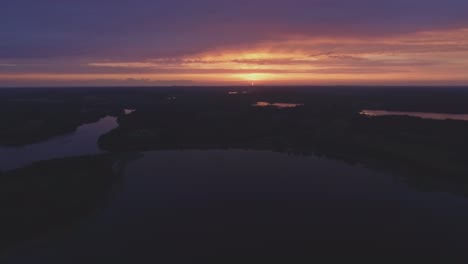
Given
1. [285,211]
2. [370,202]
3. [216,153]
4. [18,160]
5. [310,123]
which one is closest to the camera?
[285,211]

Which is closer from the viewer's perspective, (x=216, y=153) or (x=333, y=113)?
(x=216, y=153)

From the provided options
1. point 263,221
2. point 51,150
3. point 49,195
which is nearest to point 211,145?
point 51,150

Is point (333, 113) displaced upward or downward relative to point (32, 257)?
upward

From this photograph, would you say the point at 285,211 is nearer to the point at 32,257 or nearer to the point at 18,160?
the point at 32,257

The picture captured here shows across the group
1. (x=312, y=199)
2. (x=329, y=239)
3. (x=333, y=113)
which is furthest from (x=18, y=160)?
(x=333, y=113)

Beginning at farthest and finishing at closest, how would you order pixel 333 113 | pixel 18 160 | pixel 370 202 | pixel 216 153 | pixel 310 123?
1. pixel 333 113
2. pixel 310 123
3. pixel 216 153
4. pixel 18 160
5. pixel 370 202
